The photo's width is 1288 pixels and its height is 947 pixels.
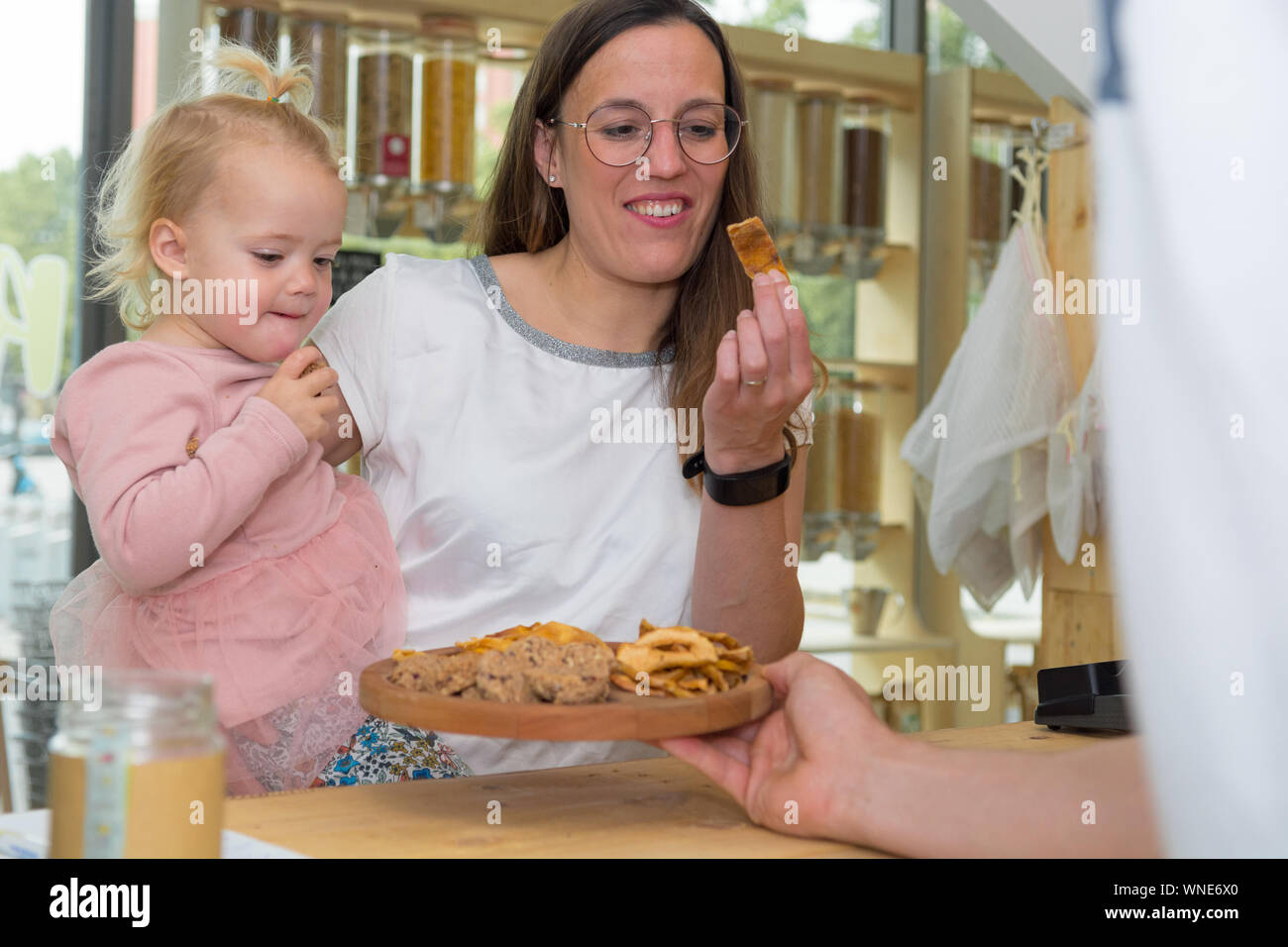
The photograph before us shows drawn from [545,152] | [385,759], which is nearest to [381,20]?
[545,152]

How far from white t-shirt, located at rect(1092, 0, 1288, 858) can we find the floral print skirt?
0.92 meters

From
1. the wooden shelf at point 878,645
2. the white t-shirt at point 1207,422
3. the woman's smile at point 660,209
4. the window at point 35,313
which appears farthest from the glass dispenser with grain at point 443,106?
the white t-shirt at point 1207,422

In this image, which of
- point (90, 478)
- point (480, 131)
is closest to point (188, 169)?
point (90, 478)

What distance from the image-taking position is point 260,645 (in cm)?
145

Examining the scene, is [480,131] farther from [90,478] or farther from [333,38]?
[90,478]

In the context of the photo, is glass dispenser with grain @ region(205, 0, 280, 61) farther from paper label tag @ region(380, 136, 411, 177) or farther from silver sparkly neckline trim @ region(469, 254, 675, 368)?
silver sparkly neckline trim @ region(469, 254, 675, 368)

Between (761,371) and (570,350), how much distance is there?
0.44 meters

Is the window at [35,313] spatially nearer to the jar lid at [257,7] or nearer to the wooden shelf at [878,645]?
the jar lid at [257,7]

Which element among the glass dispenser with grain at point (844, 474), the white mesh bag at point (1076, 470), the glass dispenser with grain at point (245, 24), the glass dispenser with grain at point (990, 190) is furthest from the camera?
the glass dispenser with grain at point (990, 190)

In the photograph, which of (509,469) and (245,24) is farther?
(245,24)

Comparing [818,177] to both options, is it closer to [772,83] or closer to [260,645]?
[772,83]

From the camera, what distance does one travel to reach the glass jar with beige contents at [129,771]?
0.68 meters

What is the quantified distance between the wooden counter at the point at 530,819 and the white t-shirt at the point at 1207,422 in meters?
0.42
